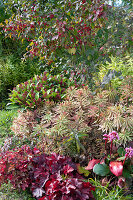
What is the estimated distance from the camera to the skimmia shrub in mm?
1979

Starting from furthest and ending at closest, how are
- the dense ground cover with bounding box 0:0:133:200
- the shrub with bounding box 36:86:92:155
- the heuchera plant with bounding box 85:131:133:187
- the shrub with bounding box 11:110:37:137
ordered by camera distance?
1. the shrub with bounding box 11:110:37:137
2. the shrub with bounding box 36:86:92:155
3. the dense ground cover with bounding box 0:0:133:200
4. the heuchera plant with bounding box 85:131:133:187

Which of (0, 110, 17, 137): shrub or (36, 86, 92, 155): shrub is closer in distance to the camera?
(36, 86, 92, 155): shrub

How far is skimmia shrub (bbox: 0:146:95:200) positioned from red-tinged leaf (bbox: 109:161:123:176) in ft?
0.95

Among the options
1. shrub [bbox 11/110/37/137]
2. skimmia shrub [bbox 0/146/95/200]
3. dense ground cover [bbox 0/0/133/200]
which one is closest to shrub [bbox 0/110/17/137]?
dense ground cover [bbox 0/0/133/200]

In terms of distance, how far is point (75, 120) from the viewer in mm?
2623

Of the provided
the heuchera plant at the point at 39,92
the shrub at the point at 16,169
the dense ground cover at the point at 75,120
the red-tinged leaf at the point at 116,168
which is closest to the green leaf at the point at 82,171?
the dense ground cover at the point at 75,120

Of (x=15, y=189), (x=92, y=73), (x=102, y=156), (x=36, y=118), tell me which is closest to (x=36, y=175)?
(x=15, y=189)

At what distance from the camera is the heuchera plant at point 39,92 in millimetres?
3299

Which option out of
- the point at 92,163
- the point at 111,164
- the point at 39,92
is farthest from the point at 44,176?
the point at 39,92

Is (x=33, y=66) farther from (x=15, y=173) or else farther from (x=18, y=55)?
(x=15, y=173)

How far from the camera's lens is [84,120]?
2719mm

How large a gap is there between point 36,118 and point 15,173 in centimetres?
105

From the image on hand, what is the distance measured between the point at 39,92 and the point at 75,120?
1123 millimetres

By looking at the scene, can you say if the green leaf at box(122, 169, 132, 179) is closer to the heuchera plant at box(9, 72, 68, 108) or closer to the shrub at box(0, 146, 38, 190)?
the shrub at box(0, 146, 38, 190)
